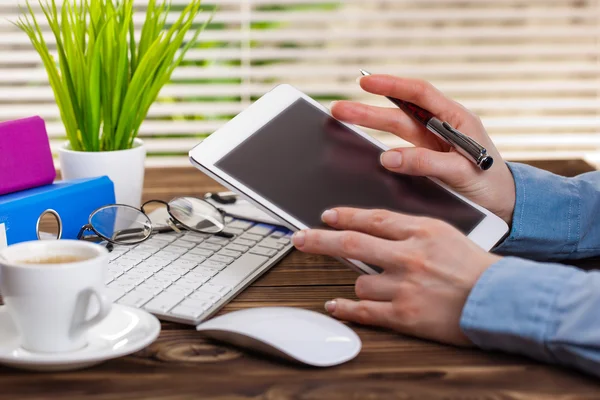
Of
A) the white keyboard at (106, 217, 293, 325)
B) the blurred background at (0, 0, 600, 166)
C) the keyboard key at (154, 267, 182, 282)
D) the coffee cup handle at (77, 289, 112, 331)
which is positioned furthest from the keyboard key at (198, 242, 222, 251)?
the blurred background at (0, 0, 600, 166)

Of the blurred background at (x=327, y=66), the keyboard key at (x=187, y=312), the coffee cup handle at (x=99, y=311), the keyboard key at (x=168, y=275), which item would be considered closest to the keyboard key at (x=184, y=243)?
the keyboard key at (x=168, y=275)

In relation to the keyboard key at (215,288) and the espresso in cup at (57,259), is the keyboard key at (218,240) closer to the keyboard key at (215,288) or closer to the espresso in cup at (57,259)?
the keyboard key at (215,288)

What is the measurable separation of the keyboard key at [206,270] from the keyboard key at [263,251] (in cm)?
9

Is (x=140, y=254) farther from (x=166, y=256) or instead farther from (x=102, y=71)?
(x=102, y=71)

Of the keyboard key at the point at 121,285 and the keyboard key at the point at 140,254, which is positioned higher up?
the keyboard key at the point at 121,285

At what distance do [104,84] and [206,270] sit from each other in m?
0.37

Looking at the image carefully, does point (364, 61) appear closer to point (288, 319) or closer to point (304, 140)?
point (304, 140)

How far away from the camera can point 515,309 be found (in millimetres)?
704

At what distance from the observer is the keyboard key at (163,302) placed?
2.58ft

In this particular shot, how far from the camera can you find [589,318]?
2.23 ft

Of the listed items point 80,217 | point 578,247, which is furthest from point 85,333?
point 578,247

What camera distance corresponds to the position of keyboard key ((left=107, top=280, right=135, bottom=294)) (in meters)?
0.84

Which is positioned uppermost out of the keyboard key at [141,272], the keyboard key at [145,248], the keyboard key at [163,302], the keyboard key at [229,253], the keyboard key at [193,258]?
the keyboard key at [163,302]

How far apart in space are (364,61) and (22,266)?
8.77 ft
